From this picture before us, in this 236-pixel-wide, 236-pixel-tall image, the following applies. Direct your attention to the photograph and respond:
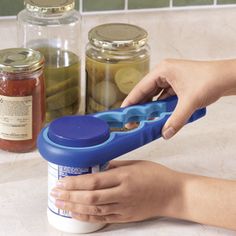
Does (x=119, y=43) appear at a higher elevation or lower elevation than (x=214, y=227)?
higher

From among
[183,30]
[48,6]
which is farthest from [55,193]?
[183,30]

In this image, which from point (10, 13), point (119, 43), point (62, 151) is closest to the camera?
point (62, 151)

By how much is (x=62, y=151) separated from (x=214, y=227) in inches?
8.3

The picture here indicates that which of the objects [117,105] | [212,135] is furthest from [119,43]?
[212,135]

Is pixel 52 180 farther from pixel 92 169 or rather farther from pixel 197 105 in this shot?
pixel 197 105

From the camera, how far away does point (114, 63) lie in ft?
3.53

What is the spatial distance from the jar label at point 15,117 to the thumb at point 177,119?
206 mm

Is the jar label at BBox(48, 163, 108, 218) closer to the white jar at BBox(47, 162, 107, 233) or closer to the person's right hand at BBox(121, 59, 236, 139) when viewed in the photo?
the white jar at BBox(47, 162, 107, 233)

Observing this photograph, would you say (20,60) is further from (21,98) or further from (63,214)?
(63,214)

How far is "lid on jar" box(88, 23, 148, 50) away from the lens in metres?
1.07

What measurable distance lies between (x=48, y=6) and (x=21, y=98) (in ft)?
0.52

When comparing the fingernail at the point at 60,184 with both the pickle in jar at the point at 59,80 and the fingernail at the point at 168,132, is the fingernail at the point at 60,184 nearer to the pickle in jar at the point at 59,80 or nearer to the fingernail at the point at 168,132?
the fingernail at the point at 168,132

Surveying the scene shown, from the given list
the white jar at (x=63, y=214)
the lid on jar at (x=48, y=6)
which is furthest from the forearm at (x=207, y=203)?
the lid on jar at (x=48, y=6)

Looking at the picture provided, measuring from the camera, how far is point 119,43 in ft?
3.50
